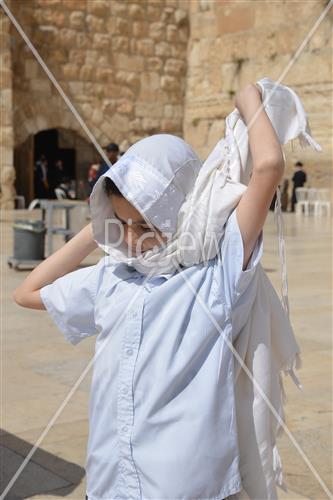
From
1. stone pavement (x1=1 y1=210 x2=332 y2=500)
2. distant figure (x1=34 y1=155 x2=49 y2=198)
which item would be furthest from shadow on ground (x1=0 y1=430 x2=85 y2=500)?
distant figure (x1=34 y1=155 x2=49 y2=198)

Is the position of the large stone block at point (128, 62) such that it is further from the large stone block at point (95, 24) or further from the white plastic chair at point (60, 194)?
the white plastic chair at point (60, 194)

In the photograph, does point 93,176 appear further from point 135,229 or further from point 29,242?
point 135,229

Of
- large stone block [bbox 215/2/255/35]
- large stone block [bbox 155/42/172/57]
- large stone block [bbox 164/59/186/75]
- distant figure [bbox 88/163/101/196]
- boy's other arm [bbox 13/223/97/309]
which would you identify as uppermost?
large stone block [bbox 215/2/255/35]

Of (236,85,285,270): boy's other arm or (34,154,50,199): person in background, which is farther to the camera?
(34,154,50,199): person in background

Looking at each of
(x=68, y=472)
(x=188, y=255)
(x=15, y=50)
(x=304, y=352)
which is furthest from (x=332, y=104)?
(x=188, y=255)

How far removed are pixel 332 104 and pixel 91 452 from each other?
14337mm

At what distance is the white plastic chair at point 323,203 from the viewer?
1569 centimetres

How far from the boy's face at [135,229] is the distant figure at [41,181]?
18570 millimetres

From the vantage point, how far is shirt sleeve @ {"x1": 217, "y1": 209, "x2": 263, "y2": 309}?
1.86 metres

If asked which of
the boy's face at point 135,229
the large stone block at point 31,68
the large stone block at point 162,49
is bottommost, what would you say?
the boy's face at point 135,229

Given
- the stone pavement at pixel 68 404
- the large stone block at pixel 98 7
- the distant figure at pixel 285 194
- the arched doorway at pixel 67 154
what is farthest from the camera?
the arched doorway at pixel 67 154

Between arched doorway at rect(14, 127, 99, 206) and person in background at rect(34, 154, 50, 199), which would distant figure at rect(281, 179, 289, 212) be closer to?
arched doorway at rect(14, 127, 99, 206)

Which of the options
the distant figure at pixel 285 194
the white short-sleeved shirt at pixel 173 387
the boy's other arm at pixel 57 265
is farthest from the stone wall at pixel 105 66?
the white short-sleeved shirt at pixel 173 387

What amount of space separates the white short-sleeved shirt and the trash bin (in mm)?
6776
